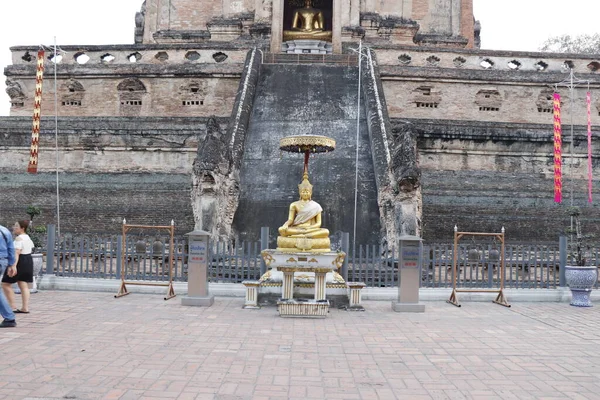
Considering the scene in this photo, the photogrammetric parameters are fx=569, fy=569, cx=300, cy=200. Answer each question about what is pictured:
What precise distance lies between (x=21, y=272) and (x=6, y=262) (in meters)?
0.94

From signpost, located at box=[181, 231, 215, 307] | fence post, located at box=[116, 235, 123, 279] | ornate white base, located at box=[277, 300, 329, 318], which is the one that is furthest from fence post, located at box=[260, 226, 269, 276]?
fence post, located at box=[116, 235, 123, 279]

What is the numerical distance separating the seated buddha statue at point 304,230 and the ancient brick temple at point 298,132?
3001 millimetres

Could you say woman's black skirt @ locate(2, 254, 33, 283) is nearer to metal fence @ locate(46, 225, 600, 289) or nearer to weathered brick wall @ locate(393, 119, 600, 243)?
metal fence @ locate(46, 225, 600, 289)

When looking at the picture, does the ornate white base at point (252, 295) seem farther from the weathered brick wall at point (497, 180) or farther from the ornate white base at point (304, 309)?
the weathered brick wall at point (497, 180)

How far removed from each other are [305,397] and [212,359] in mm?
1555

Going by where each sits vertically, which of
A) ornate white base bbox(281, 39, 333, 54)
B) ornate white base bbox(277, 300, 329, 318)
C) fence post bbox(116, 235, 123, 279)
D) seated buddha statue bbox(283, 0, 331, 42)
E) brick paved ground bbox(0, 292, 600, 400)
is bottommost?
brick paved ground bbox(0, 292, 600, 400)

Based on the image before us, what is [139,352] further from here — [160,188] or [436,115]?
[436,115]

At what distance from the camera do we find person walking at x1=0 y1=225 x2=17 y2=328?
756 centimetres

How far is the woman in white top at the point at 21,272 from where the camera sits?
8.42m

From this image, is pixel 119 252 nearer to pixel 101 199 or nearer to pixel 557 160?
pixel 101 199

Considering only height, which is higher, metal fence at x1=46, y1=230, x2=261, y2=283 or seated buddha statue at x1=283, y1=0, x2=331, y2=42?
seated buddha statue at x1=283, y1=0, x2=331, y2=42

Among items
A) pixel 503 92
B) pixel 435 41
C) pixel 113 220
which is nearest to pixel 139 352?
pixel 113 220

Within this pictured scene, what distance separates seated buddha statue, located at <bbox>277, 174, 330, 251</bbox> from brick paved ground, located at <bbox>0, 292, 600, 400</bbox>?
3.82 feet

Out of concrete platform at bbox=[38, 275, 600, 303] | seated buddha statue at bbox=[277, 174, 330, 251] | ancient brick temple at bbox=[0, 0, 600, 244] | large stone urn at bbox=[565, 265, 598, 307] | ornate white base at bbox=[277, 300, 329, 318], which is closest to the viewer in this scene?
ornate white base at bbox=[277, 300, 329, 318]
